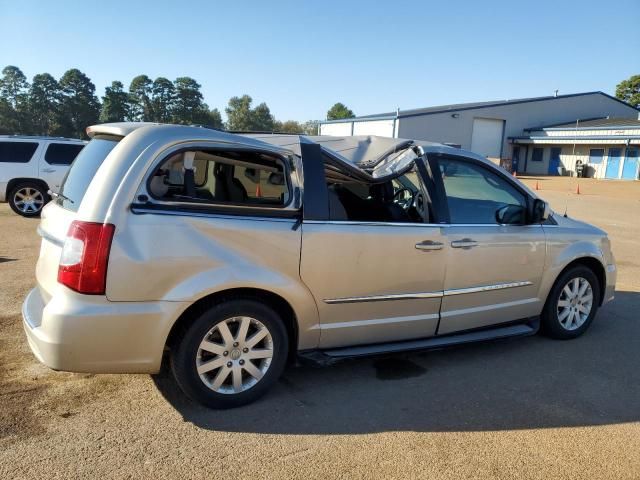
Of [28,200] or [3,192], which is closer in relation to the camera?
[3,192]

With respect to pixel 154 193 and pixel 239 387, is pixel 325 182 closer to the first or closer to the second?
pixel 154 193

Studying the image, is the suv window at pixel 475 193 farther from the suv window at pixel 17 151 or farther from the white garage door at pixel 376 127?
the white garage door at pixel 376 127

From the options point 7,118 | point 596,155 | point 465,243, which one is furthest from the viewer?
point 7,118

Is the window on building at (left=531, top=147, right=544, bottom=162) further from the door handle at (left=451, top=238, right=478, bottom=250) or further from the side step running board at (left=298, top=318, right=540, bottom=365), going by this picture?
the door handle at (left=451, top=238, right=478, bottom=250)

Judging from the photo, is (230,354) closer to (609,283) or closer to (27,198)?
(609,283)

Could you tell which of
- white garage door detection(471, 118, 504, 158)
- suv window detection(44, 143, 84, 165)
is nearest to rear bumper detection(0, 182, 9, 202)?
suv window detection(44, 143, 84, 165)

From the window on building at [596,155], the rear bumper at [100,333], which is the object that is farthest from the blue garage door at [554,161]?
the rear bumper at [100,333]

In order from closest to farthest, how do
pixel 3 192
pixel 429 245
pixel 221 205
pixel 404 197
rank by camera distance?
pixel 221 205
pixel 429 245
pixel 404 197
pixel 3 192

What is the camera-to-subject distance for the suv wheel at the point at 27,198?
1229 centimetres

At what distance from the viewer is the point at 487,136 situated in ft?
157

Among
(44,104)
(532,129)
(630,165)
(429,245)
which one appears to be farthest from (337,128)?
(429,245)

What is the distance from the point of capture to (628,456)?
3086 mm

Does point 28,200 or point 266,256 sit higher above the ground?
point 266,256

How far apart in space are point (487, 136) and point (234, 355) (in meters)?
48.3
